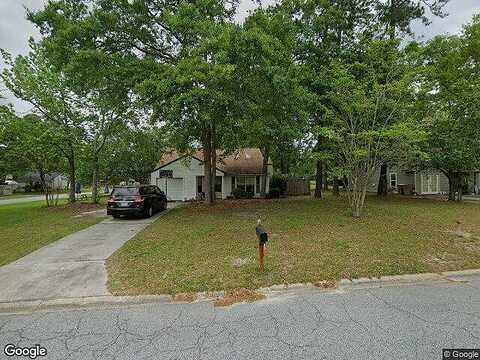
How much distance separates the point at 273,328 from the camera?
3625mm

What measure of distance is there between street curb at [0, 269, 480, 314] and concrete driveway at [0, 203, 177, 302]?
7.6 inches

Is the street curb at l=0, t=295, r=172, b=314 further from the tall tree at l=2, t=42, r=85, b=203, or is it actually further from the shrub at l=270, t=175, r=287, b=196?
the shrub at l=270, t=175, r=287, b=196

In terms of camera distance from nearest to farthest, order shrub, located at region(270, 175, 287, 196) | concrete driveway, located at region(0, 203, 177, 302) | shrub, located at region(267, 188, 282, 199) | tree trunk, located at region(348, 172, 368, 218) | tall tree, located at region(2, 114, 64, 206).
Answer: concrete driveway, located at region(0, 203, 177, 302)
tree trunk, located at region(348, 172, 368, 218)
tall tree, located at region(2, 114, 64, 206)
shrub, located at region(267, 188, 282, 199)
shrub, located at region(270, 175, 287, 196)

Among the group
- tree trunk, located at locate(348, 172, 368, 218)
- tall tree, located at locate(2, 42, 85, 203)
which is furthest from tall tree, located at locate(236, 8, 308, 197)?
tall tree, located at locate(2, 42, 85, 203)

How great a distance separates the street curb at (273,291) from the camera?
450 cm

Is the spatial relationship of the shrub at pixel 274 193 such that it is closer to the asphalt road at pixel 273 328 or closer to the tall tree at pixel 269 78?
the tall tree at pixel 269 78

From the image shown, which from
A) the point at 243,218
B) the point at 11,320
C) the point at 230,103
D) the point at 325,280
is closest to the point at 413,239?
the point at 325,280

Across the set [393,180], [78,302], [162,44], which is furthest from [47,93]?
[393,180]

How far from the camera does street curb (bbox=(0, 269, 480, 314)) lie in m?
4.50

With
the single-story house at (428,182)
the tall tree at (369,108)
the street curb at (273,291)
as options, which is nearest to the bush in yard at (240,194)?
the single-story house at (428,182)

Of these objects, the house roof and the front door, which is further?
the front door

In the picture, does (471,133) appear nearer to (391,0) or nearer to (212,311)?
(391,0)

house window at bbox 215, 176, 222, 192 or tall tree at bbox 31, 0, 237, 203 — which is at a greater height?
tall tree at bbox 31, 0, 237, 203

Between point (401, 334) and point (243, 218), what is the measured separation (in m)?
8.64
